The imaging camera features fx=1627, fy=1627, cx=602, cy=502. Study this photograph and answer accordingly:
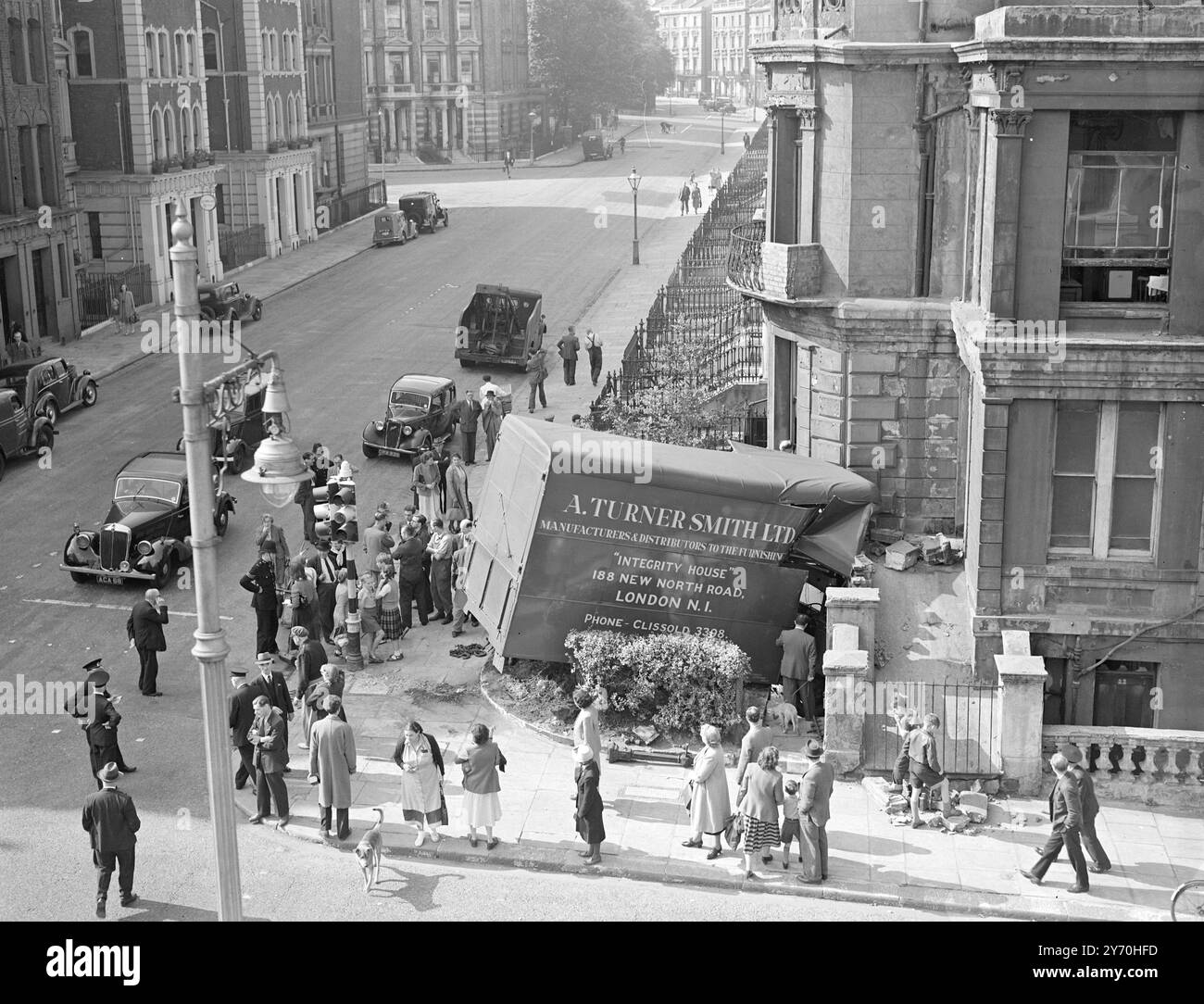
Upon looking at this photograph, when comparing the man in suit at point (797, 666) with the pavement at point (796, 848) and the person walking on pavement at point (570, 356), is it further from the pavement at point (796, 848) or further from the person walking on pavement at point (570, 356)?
the person walking on pavement at point (570, 356)

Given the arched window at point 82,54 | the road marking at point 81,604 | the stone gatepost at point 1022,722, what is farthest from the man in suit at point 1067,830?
the arched window at point 82,54

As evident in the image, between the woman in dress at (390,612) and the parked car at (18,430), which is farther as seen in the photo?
the parked car at (18,430)

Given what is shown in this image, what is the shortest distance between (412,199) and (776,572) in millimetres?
55855

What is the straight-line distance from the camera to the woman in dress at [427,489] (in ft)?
103

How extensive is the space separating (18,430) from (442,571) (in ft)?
47.0

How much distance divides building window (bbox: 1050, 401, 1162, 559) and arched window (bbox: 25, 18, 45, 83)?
3728 centimetres

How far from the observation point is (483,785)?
19.5 metres

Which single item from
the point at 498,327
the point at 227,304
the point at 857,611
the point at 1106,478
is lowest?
the point at 857,611

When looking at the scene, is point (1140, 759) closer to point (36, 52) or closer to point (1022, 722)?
point (1022, 722)

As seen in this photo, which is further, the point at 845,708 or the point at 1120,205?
the point at 1120,205

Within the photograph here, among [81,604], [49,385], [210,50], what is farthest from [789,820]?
[210,50]

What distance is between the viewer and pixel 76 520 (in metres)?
32.4

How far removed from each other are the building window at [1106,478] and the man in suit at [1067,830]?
5294mm
